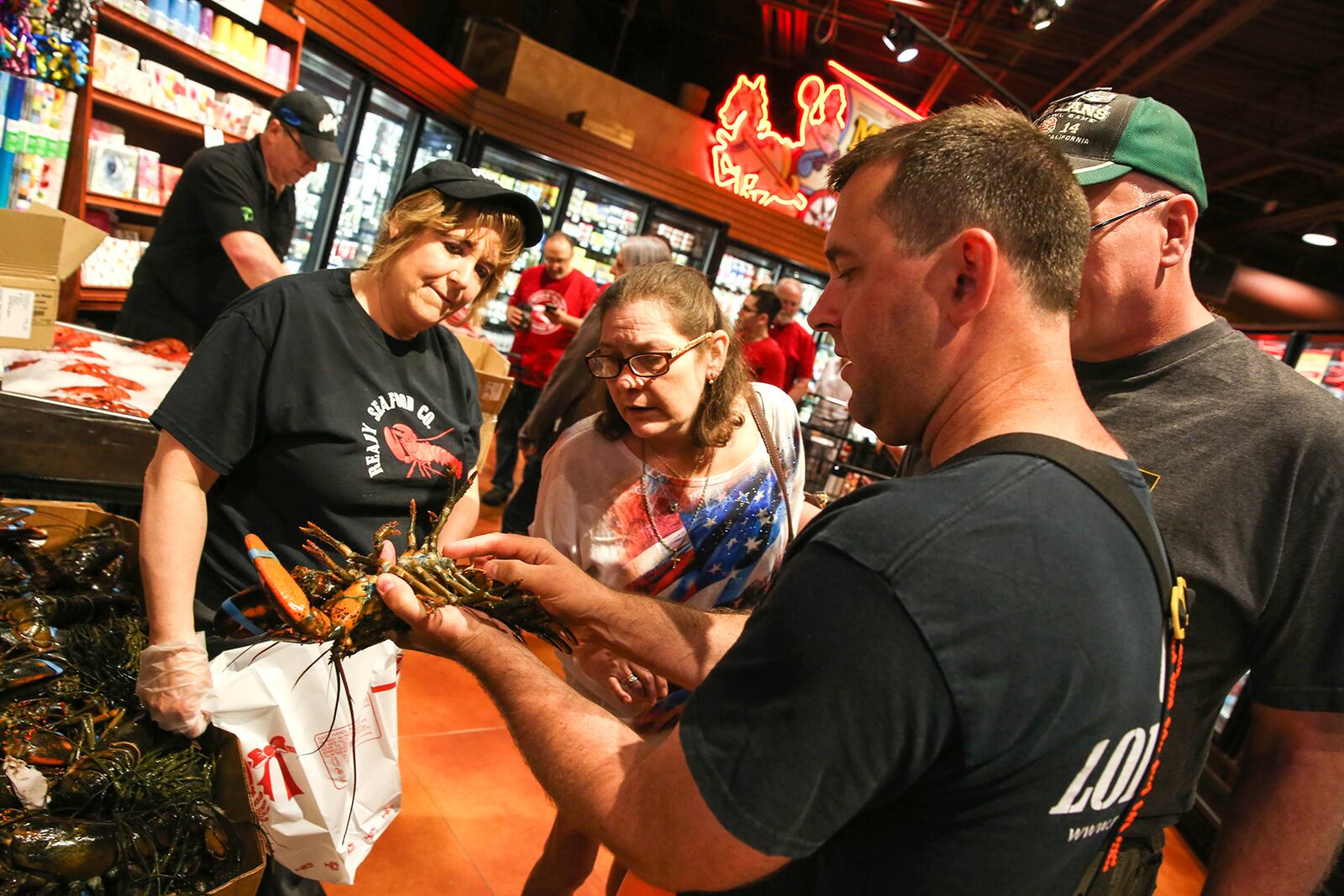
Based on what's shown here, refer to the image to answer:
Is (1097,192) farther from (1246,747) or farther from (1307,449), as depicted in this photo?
(1246,747)

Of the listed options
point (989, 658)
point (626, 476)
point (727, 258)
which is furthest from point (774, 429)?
point (727, 258)

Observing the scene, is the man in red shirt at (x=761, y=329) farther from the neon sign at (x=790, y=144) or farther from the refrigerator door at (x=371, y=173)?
the neon sign at (x=790, y=144)

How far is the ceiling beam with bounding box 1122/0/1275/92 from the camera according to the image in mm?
5023

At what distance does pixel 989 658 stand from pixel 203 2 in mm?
4841

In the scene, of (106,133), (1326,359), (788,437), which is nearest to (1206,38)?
(1326,359)

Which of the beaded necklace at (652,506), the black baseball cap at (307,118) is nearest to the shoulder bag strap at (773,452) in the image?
the beaded necklace at (652,506)

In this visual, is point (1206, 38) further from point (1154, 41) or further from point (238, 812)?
point (238, 812)

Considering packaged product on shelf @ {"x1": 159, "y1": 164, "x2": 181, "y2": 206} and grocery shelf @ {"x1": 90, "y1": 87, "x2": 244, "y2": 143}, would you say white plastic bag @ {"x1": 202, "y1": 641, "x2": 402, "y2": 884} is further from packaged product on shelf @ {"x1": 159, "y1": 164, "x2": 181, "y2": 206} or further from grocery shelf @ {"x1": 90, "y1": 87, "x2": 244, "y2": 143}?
packaged product on shelf @ {"x1": 159, "y1": 164, "x2": 181, "y2": 206}

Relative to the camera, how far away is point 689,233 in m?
9.20

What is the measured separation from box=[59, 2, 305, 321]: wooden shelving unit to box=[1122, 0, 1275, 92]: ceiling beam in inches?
221

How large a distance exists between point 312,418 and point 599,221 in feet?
23.3

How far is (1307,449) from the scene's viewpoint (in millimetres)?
1265

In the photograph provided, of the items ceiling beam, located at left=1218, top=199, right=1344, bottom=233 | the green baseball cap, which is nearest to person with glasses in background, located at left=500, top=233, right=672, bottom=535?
the green baseball cap

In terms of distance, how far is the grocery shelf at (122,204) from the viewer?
12.1 feet
